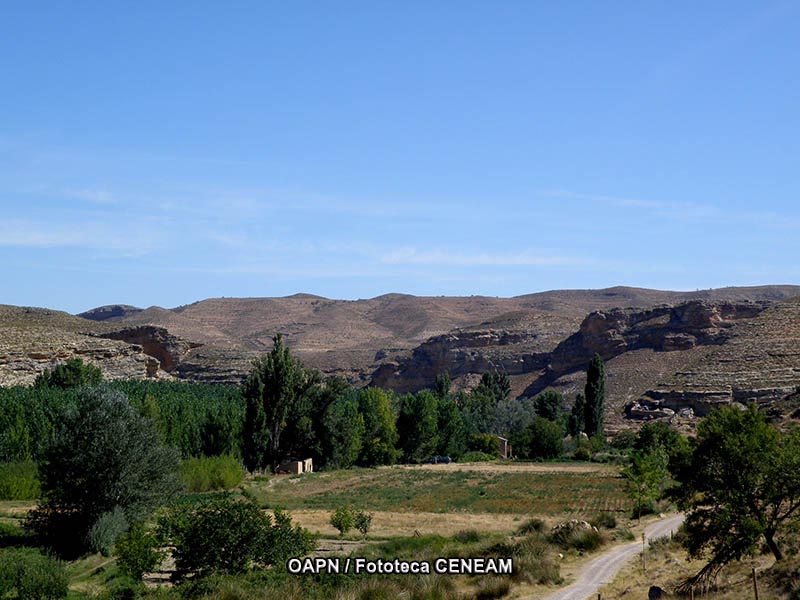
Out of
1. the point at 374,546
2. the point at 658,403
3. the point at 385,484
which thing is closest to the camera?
the point at 374,546

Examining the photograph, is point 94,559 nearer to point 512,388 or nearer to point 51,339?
point 51,339

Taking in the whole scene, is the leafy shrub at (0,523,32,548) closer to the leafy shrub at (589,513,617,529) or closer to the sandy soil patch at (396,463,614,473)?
the leafy shrub at (589,513,617,529)

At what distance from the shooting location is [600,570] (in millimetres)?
23672

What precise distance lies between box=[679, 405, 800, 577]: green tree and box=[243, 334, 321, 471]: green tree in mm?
38687

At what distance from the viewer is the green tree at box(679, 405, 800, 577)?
18.8 metres

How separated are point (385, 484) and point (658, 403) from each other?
47.5 meters

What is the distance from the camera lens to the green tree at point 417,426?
72.8 meters

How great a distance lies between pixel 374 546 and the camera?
26984 millimetres

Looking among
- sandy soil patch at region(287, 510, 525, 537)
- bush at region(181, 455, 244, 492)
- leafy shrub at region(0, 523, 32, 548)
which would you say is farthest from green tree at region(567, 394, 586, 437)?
leafy shrub at region(0, 523, 32, 548)

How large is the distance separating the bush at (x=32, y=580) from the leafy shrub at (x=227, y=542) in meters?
2.96

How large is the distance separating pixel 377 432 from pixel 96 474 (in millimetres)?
42776

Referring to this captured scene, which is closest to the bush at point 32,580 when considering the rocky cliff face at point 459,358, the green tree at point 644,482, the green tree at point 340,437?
the green tree at point 644,482

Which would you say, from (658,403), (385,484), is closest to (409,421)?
(385,484)

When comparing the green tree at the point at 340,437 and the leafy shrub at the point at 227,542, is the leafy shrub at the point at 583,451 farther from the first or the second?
the leafy shrub at the point at 227,542
